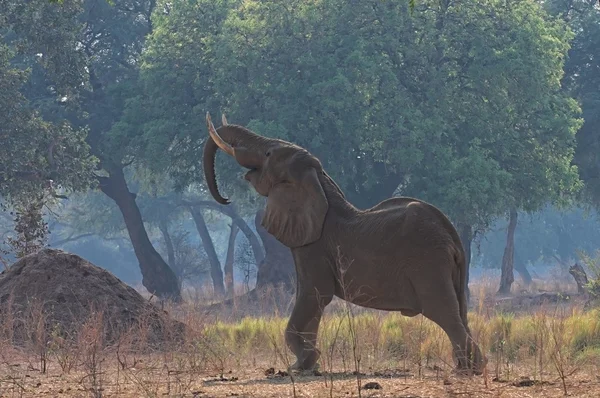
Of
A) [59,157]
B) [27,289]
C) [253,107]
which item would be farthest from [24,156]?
[27,289]

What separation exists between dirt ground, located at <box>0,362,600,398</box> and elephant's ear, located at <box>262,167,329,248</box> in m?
1.37

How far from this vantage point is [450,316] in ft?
31.8

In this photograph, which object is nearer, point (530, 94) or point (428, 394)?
point (428, 394)

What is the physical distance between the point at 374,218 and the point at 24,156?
1974 cm

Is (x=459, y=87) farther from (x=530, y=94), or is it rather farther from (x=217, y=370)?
(x=217, y=370)

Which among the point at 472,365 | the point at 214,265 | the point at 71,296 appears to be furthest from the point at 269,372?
the point at 214,265

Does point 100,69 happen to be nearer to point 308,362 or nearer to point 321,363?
point 321,363

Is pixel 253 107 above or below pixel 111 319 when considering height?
above

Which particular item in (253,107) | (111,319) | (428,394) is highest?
(253,107)

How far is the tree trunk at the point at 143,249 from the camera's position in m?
36.2

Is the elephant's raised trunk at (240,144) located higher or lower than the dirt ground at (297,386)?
higher

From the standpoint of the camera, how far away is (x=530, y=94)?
31.8m

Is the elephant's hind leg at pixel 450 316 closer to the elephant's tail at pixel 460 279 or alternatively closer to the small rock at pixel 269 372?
the elephant's tail at pixel 460 279

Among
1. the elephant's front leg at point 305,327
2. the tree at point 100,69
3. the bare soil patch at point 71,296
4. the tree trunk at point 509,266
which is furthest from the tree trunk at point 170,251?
the elephant's front leg at point 305,327
